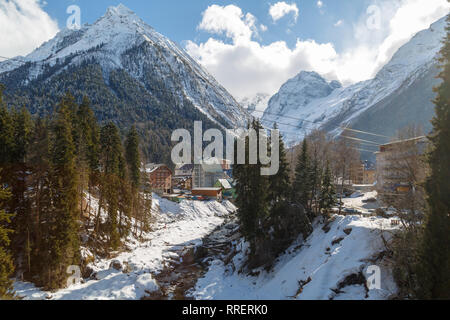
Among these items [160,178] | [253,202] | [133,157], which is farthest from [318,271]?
[160,178]

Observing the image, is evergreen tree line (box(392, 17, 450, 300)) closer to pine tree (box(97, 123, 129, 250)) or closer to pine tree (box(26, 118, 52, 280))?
pine tree (box(26, 118, 52, 280))

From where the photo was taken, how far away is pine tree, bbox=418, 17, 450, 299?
32.3ft

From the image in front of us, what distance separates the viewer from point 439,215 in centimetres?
1014

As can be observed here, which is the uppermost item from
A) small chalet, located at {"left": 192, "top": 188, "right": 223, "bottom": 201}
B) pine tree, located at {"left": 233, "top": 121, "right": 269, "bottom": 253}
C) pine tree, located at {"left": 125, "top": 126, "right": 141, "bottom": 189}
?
pine tree, located at {"left": 125, "top": 126, "right": 141, "bottom": 189}

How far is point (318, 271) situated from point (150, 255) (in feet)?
63.5

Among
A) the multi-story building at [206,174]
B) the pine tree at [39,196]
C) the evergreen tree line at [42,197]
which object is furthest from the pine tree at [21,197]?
the multi-story building at [206,174]

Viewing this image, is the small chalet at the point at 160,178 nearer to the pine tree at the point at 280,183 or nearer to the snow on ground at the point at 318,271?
the pine tree at the point at 280,183

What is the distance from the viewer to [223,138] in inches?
7210

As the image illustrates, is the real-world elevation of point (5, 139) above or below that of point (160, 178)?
above

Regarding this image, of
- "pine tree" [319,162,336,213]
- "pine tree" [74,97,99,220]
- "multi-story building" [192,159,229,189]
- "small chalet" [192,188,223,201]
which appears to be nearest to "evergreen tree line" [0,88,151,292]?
"pine tree" [74,97,99,220]

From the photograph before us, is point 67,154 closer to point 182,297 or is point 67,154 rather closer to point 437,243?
point 182,297

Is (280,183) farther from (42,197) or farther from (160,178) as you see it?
(160,178)

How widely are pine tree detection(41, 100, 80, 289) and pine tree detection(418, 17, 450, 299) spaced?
23.4 m

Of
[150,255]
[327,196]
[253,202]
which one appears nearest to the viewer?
[253,202]
